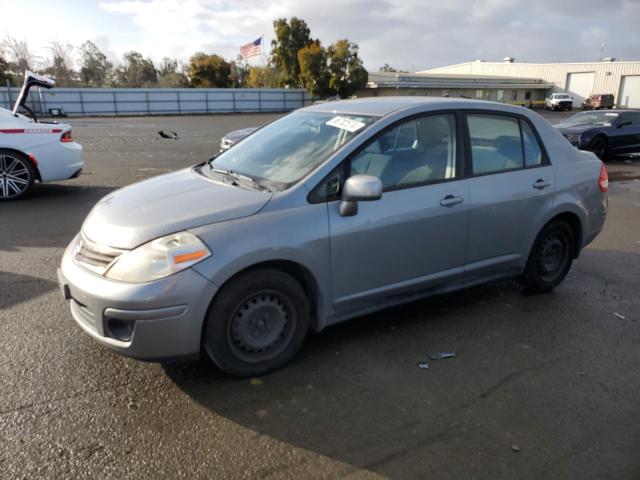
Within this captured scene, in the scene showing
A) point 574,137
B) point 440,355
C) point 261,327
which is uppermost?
point 574,137

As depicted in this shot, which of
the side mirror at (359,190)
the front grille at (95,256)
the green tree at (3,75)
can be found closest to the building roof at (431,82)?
the green tree at (3,75)

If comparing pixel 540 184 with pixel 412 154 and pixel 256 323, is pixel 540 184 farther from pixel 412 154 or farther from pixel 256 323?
pixel 256 323

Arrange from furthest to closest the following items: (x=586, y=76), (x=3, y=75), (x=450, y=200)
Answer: (x=586, y=76)
(x=3, y=75)
(x=450, y=200)

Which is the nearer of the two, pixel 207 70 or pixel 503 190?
pixel 503 190

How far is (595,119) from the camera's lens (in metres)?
15.4

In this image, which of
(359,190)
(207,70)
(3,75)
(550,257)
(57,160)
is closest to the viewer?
(359,190)

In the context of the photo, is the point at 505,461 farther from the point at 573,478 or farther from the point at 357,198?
the point at 357,198

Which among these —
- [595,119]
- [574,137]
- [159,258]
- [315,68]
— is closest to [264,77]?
[315,68]

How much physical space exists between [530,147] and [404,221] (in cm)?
167

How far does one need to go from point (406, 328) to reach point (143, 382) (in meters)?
1.97

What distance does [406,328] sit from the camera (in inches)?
158

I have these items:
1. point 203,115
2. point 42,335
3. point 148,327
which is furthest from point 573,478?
point 203,115

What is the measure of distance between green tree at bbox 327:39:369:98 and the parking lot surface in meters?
47.8

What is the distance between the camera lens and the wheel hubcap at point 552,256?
4648mm
